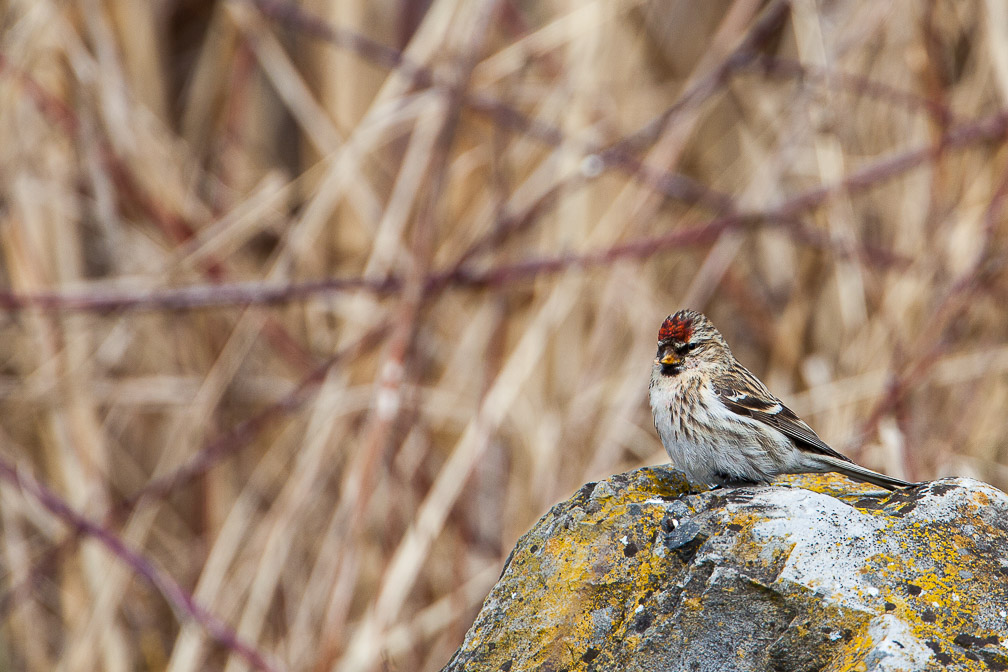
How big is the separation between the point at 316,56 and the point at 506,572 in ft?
18.4

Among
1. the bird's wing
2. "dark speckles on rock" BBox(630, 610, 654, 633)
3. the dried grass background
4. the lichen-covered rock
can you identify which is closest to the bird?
the bird's wing

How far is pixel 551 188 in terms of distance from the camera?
512 cm

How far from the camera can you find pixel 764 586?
1.87 m

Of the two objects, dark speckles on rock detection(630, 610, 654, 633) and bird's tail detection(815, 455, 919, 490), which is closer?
dark speckles on rock detection(630, 610, 654, 633)

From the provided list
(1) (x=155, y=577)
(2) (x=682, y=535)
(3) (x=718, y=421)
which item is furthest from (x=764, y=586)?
(1) (x=155, y=577)

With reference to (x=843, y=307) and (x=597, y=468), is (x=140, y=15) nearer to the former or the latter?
(x=597, y=468)

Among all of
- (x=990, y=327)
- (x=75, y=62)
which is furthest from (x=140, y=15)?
(x=990, y=327)

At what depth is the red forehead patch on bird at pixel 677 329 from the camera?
133 inches

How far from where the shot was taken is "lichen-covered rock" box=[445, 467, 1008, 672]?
1750 millimetres

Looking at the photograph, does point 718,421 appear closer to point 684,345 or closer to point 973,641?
point 684,345

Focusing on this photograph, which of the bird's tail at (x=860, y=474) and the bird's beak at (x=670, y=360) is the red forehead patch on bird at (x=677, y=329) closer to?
the bird's beak at (x=670, y=360)

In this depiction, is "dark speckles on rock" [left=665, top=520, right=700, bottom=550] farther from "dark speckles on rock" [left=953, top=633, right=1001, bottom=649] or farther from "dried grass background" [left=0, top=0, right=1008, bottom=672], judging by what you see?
"dried grass background" [left=0, top=0, right=1008, bottom=672]

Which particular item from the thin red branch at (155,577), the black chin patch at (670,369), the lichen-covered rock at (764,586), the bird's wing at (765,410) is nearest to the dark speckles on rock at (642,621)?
the lichen-covered rock at (764,586)

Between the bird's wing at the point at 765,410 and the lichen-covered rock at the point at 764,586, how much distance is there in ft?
2.73
